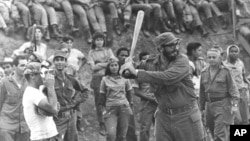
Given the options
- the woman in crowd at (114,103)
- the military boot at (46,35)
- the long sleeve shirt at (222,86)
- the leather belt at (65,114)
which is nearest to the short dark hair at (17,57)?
the woman in crowd at (114,103)

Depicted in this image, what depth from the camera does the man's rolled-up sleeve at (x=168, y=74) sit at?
705cm

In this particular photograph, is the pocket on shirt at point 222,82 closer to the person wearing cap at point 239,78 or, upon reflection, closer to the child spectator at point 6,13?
the person wearing cap at point 239,78

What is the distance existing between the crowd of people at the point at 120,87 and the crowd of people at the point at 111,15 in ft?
0.10

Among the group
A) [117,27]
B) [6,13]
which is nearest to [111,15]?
[117,27]

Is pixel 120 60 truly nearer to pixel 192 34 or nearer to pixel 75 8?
pixel 75 8

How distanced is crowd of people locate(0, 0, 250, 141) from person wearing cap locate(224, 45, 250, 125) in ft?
0.07

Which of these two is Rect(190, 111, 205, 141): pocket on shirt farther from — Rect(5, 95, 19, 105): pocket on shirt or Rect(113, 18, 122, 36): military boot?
Rect(113, 18, 122, 36): military boot

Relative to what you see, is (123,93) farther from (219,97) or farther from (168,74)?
(168,74)

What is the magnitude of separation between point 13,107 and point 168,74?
2.94m

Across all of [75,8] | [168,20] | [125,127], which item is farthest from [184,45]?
[125,127]

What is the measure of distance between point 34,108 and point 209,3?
35.4 ft

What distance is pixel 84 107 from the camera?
12.2 m

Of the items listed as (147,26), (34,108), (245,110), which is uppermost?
(147,26)

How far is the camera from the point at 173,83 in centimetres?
720
